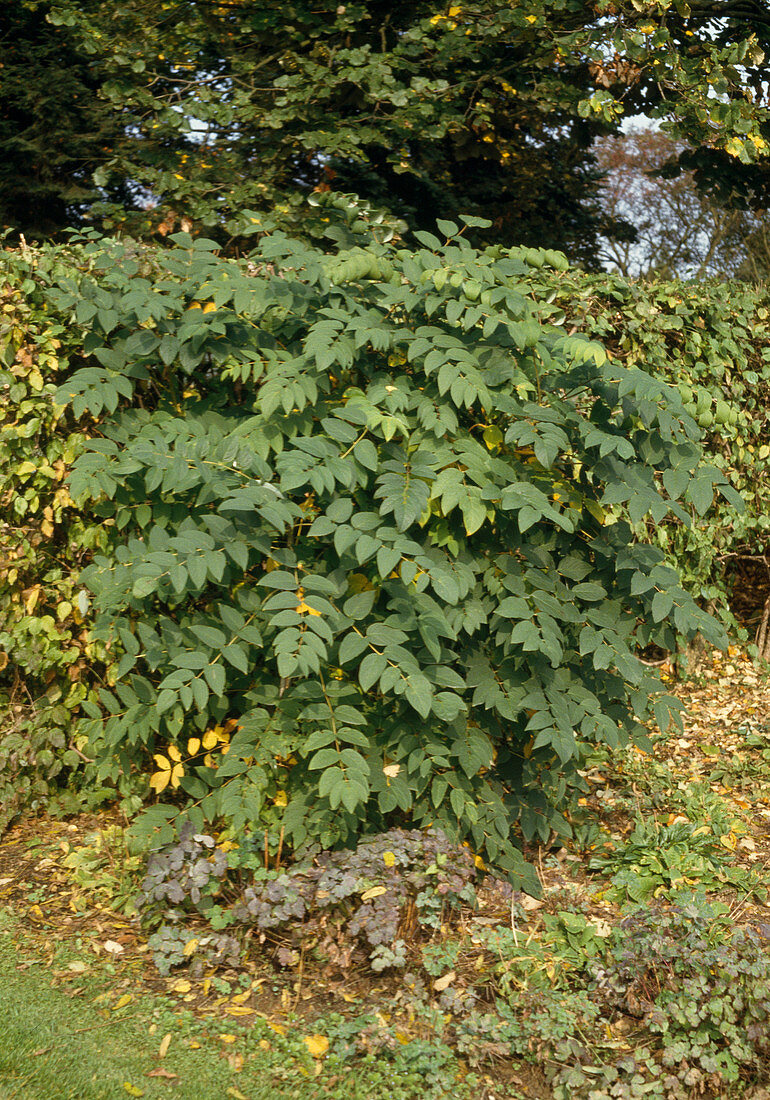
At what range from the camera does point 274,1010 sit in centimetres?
293

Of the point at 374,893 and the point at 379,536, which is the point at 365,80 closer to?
the point at 379,536

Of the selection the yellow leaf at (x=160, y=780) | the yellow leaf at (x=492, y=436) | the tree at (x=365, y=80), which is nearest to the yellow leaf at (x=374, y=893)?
the yellow leaf at (x=160, y=780)

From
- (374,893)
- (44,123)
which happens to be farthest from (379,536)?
(44,123)

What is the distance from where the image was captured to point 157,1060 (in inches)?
105

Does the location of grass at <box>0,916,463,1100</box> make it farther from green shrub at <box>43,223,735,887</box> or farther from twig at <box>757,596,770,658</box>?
twig at <box>757,596,770,658</box>

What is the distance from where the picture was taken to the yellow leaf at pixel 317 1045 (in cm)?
271

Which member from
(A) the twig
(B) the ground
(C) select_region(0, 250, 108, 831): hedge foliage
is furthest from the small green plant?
(A) the twig

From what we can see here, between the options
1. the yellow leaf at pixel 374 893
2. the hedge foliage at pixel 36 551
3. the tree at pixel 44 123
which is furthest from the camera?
the tree at pixel 44 123

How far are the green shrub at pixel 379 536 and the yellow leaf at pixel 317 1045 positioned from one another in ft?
2.10

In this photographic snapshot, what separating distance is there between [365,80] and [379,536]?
538 centimetres

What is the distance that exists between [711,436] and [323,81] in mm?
3945

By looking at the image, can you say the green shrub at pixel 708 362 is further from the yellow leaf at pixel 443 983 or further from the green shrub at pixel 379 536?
the yellow leaf at pixel 443 983

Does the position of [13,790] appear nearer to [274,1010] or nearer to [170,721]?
[170,721]

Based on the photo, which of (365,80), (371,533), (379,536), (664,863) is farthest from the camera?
(365,80)
